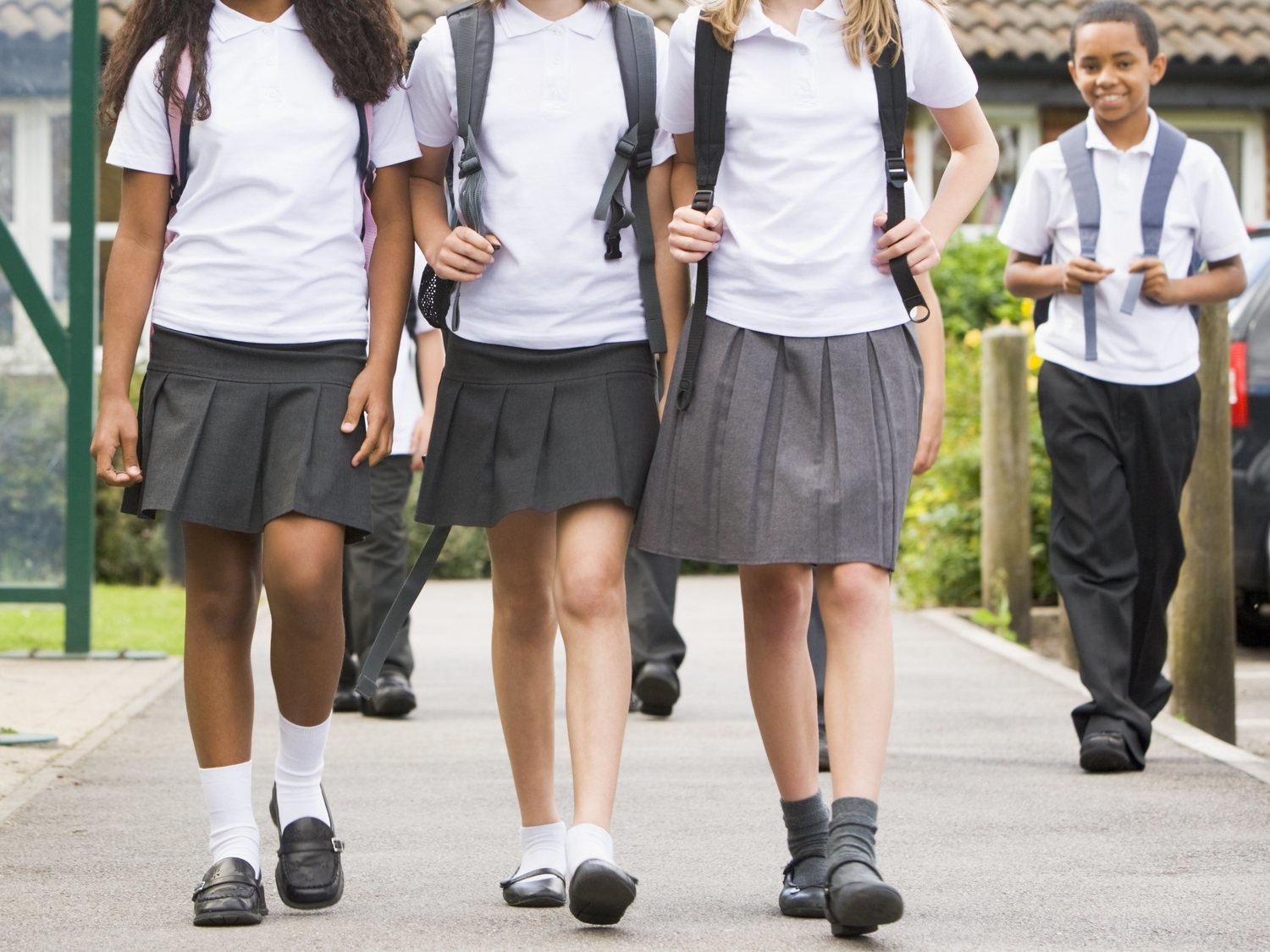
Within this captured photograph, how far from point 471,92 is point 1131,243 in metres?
2.73

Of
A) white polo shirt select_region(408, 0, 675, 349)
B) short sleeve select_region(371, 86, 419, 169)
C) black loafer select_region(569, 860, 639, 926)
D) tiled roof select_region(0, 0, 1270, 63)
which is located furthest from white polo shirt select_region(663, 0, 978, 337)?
tiled roof select_region(0, 0, 1270, 63)

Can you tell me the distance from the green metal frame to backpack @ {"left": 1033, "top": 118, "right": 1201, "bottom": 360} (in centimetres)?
413

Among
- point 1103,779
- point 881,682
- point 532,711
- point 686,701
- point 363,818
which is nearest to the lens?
point 881,682

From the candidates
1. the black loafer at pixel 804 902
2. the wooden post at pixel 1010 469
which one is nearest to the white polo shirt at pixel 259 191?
the black loafer at pixel 804 902

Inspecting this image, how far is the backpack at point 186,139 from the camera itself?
3949 millimetres

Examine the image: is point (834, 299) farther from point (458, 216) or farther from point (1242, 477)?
point (1242, 477)

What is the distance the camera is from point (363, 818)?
525 cm

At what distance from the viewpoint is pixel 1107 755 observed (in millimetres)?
5926

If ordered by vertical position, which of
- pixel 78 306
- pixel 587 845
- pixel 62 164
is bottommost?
pixel 78 306

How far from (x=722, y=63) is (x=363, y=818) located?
86.0 inches

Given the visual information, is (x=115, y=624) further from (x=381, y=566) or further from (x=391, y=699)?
(x=391, y=699)

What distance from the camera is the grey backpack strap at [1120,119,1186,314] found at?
20.1 feet

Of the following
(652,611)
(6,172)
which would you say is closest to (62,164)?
(6,172)

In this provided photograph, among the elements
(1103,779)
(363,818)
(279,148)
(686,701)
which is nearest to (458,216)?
(279,148)
